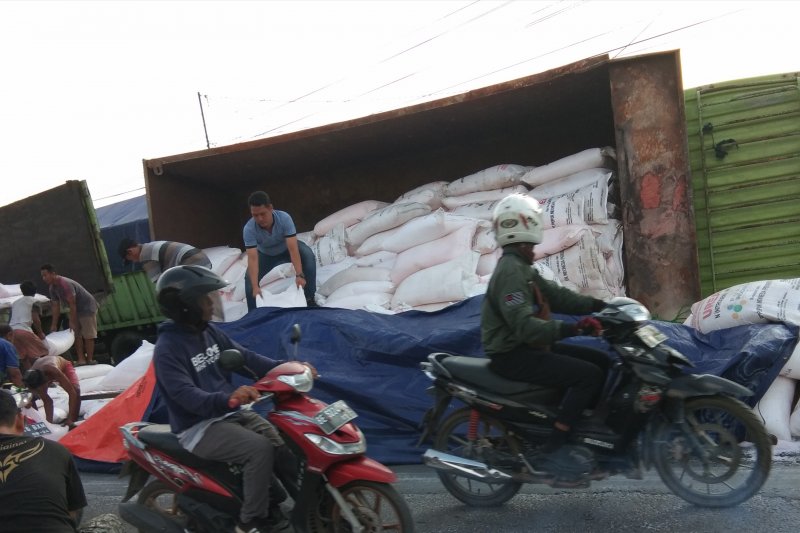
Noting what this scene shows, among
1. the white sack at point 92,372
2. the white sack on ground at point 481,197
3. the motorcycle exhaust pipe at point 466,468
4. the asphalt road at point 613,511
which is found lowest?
the asphalt road at point 613,511

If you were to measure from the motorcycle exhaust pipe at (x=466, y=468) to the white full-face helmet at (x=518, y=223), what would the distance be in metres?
1.09

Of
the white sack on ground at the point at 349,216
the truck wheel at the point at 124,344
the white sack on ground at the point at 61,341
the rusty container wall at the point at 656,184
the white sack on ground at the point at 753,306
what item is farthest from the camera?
the truck wheel at the point at 124,344

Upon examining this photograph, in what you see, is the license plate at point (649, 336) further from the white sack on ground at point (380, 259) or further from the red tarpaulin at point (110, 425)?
the white sack on ground at point (380, 259)

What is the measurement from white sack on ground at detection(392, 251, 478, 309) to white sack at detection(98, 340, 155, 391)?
92.5 inches

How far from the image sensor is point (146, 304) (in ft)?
36.3

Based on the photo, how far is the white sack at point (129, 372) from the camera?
6707 mm

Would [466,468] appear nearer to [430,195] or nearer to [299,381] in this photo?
[299,381]

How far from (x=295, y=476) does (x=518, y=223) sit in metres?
1.56

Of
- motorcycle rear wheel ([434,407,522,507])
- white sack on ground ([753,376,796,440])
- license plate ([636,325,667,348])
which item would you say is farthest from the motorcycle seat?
white sack on ground ([753,376,796,440])

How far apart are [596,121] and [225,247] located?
4.73m

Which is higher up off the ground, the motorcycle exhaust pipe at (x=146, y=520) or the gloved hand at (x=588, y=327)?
the gloved hand at (x=588, y=327)

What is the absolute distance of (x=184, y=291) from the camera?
3158 mm

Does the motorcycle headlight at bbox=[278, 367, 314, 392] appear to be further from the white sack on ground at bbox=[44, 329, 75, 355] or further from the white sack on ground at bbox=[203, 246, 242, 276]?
the white sack on ground at bbox=[44, 329, 75, 355]

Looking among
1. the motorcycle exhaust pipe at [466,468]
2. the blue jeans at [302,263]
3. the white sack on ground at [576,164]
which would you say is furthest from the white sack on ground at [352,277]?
the motorcycle exhaust pipe at [466,468]
